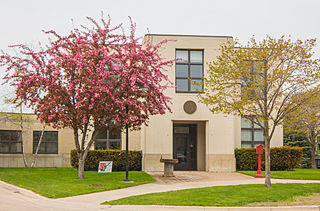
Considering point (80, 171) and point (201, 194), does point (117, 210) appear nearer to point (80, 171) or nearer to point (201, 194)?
point (201, 194)

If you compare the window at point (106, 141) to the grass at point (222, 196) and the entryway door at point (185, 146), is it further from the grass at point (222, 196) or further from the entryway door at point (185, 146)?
the grass at point (222, 196)

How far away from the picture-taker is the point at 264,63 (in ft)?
46.6

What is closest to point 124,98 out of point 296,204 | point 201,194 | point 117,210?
point 201,194

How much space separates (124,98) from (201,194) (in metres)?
5.55

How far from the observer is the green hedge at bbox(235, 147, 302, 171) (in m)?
21.6

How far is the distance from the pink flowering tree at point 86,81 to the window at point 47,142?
10.7m

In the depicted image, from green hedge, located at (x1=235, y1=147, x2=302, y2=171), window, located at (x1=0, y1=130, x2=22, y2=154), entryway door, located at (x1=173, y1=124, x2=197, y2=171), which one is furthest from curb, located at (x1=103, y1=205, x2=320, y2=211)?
window, located at (x1=0, y1=130, x2=22, y2=154)

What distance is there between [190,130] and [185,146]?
1.01m

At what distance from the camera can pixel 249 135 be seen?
23.3m

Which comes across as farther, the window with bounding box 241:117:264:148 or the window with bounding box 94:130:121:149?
the window with bounding box 241:117:264:148

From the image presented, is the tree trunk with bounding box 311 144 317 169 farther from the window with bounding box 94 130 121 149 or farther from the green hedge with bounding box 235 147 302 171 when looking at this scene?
the window with bounding box 94 130 121 149

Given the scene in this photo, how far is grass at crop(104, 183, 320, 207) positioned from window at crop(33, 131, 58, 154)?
15540mm

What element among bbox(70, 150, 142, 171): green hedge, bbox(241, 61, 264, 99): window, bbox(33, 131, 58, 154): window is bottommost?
bbox(70, 150, 142, 171): green hedge

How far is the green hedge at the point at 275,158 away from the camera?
850 inches
